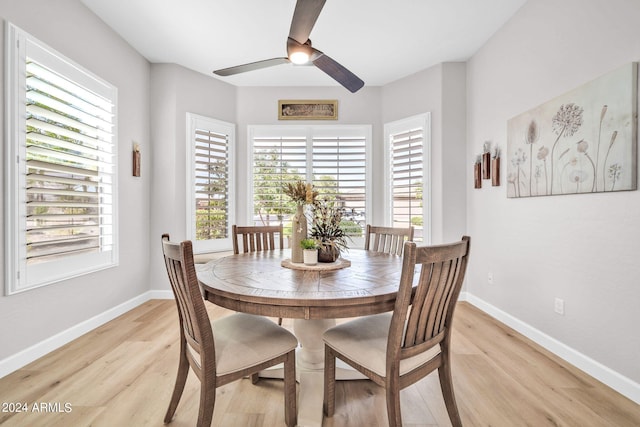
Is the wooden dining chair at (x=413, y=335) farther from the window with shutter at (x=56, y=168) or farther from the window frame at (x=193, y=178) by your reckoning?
the window frame at (x=193, y=178)

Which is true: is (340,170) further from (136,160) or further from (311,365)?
(311,365)

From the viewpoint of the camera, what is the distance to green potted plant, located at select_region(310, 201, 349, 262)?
1.93 m

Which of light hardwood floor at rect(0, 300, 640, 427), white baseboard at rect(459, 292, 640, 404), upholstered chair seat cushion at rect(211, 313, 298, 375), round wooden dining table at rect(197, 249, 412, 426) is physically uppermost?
round wooden dining table at rect(197, 249, 412, 426)

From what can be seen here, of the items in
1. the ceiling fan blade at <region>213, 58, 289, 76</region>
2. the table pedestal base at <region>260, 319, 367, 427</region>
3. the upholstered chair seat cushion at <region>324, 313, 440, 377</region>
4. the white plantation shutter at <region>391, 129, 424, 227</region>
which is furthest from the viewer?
the white plantation shutter at <region>391, 129, 424, 227</region>

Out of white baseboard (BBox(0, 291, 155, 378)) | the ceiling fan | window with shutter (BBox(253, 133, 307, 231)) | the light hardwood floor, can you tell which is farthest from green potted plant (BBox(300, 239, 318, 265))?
window with shutter (BBox(253, 133, 307, 231))

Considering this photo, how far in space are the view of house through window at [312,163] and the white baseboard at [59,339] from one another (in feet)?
5.91

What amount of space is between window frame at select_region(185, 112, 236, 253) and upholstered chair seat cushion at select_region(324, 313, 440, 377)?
9.01 ft

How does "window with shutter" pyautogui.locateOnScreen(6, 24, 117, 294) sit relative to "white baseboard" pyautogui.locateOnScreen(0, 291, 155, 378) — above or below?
above

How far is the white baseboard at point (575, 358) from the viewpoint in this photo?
5.87 ft

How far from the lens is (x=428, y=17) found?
9.04 feet

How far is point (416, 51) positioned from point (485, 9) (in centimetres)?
78

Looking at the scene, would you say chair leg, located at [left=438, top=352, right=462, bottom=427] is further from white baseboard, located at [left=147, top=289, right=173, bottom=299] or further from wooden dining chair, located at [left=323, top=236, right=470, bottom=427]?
white baseboard, located at [left=147, top=289, right=173, bottom=299]

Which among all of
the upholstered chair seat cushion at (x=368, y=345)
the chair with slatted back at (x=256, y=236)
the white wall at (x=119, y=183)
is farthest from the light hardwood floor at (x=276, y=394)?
the chair with slatted back at (x=256, y=236)

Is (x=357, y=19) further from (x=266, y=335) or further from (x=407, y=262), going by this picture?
(x=266, y=335)
